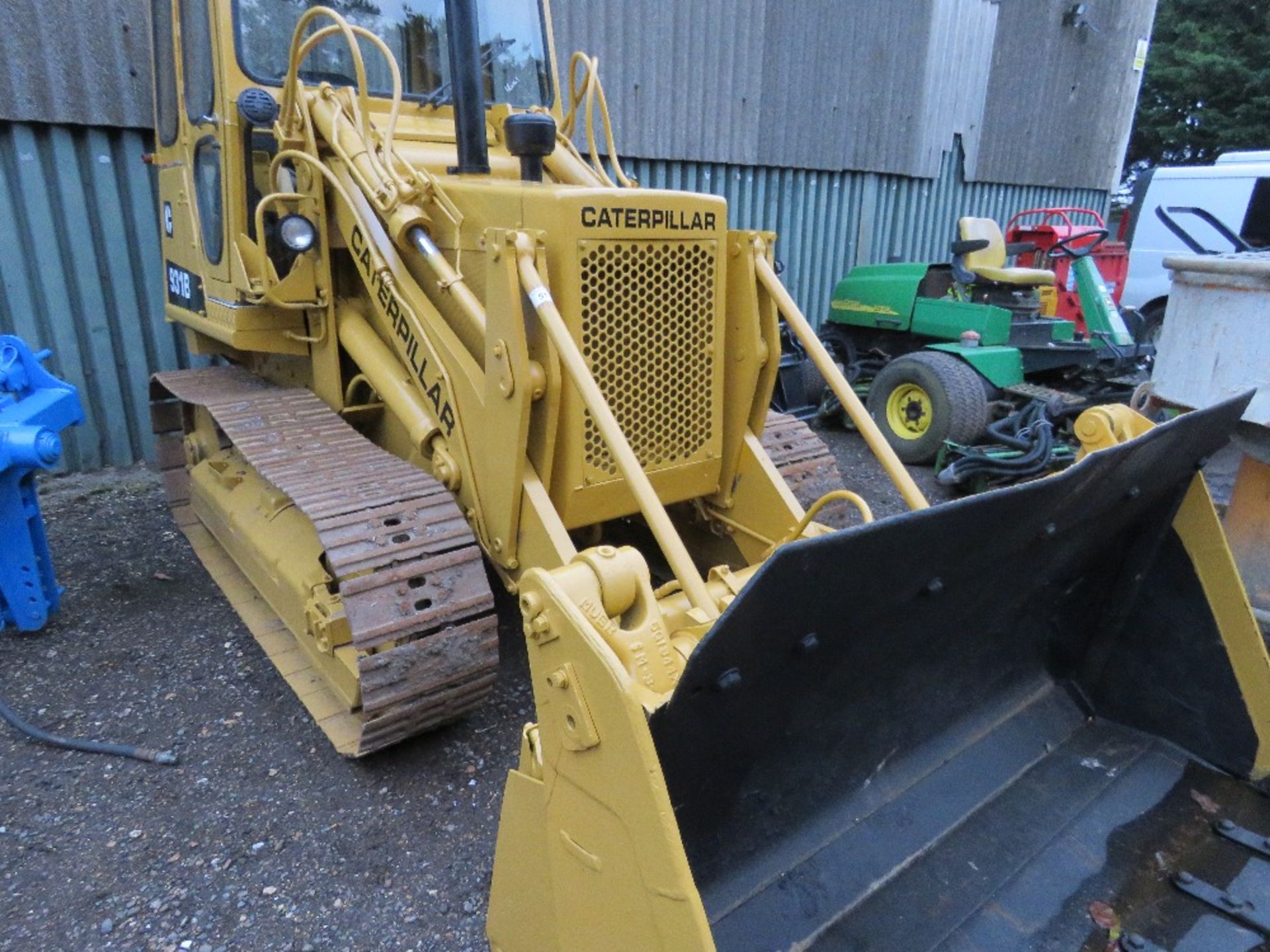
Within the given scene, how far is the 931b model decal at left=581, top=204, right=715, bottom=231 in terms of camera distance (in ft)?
8.17

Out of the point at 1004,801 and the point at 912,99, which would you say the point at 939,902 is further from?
the point at 912,99

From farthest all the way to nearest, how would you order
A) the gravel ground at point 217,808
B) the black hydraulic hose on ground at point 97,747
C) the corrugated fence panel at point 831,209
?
the corrugated fence panel at point 831,209, the black hydraulic hose on ground at point 97,747, the gravel ground at point 217,808

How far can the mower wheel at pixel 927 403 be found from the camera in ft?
19.5

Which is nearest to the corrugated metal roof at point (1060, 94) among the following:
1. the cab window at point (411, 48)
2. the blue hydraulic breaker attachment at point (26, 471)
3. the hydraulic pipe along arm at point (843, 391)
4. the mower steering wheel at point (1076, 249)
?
the mower steering wheel at point (1076, 249)

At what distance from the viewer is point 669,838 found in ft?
4.48

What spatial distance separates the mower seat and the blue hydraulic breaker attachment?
6140 millimetres

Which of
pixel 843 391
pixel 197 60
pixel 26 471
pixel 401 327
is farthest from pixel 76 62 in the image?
pixel 843 391

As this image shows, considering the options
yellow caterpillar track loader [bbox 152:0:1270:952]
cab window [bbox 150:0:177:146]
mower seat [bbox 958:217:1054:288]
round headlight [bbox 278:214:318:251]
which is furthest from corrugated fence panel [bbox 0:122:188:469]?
mower seat [bbox 958:217:1054:288]

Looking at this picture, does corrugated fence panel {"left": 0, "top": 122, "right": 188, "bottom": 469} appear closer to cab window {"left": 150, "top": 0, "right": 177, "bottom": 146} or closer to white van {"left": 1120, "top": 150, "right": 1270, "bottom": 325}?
cab window {"left": 150, "top": 0, "right": 177, "bottom": 146}

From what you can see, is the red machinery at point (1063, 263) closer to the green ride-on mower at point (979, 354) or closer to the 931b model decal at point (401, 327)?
the green ride-on mower at point (979, 354)

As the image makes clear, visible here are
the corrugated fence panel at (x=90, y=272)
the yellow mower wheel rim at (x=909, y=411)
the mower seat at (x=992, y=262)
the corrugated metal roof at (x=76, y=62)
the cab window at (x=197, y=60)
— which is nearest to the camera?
the cab window at (x=197, y=60)

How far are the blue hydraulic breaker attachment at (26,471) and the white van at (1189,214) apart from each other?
9.26 meters

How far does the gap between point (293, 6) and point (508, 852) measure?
312 cm

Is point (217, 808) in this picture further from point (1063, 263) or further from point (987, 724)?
point (1063, 263)
